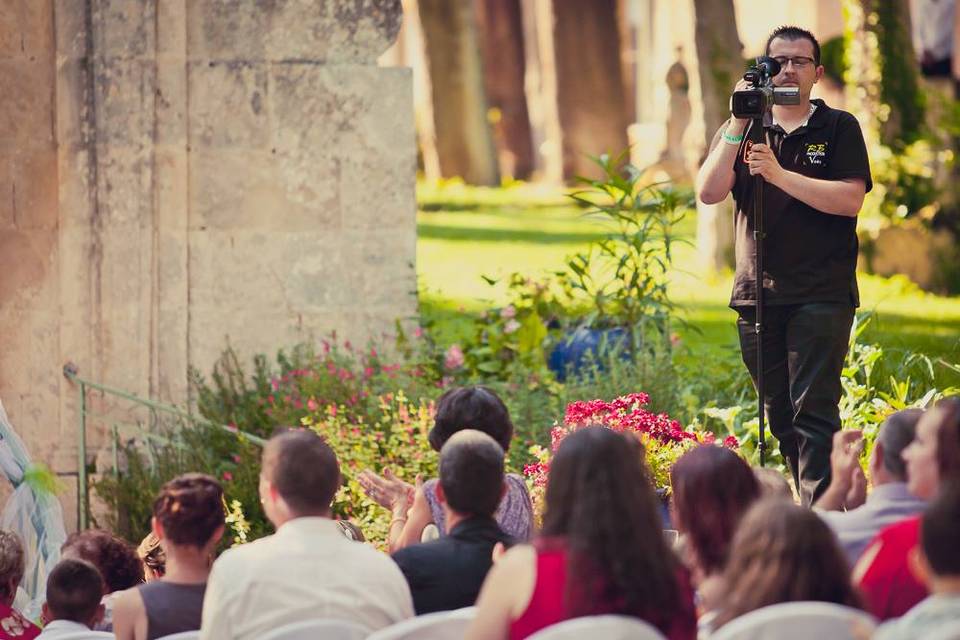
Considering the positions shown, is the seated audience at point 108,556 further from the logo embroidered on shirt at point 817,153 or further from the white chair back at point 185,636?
the logo embroidered on shirt at point 817,153

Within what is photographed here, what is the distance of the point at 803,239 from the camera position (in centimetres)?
621

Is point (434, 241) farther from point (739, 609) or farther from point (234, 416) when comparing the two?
point (739, 609)

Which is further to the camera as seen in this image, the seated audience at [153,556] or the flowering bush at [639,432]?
the flowering bush at [639,432]

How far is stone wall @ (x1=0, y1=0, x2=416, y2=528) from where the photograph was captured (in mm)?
8352

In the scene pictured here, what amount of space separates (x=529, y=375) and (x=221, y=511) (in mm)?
3885

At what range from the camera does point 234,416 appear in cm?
828

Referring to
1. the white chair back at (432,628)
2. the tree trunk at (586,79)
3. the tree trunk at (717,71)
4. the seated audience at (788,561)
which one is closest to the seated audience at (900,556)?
the seated audience at (788,561)

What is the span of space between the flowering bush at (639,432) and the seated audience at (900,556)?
2.02 metres

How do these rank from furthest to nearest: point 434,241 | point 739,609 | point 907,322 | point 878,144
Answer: point 434,241
point 878,144
point 907,322
point 739,609

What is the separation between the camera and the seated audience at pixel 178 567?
4.52 m

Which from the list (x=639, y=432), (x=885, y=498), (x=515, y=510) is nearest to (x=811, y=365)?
(x=639, y=432)

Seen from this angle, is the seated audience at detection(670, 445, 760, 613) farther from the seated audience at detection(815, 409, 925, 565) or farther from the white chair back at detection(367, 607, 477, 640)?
the white chair back at detection(367, 607, 477, 640)

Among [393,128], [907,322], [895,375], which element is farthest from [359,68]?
[907,322]

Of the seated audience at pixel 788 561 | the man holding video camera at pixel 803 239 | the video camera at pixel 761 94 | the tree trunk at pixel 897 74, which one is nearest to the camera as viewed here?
the seated audience at pixel 788 561
